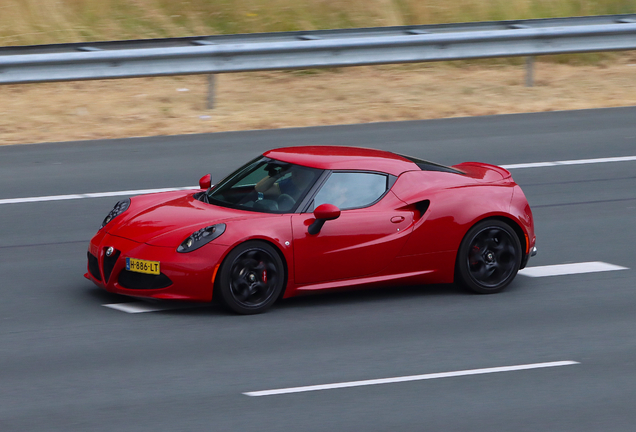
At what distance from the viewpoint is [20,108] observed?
1680 cm

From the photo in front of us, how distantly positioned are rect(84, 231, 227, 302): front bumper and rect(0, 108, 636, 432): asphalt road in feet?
0.73

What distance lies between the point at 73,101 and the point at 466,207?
32.3ft

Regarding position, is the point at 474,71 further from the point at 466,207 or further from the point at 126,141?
the point at 466,207

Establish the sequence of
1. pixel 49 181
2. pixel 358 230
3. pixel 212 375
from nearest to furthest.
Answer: pixel 212 375 → pixel 358 230 → pixel 49 181

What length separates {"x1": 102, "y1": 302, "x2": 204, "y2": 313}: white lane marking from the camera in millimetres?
8562

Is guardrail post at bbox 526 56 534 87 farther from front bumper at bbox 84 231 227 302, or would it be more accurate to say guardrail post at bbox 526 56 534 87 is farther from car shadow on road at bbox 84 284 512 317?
front bumper at bbox 84 231 227 302

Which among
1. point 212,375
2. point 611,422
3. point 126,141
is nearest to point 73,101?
point 126,141

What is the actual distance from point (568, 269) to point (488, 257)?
1215 millimetres

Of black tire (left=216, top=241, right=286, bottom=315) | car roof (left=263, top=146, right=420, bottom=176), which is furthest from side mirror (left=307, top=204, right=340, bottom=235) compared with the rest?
car roof (left=263, top=146, right=420, bottom=176)

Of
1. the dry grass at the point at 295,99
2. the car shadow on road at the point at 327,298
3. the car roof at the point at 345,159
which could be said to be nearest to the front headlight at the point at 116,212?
the car shadow on road at the point at 327,298

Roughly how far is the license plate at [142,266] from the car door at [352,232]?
42.5 inches

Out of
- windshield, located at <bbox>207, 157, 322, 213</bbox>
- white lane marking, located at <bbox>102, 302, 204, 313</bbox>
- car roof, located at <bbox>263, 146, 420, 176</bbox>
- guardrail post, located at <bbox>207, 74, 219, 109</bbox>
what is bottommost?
white lane marking, located at <bbox>102, 302, 204, 313</bbox>

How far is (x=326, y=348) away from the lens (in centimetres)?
771

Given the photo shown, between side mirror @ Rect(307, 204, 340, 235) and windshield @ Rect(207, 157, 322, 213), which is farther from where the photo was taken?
windshield @ Rect(207, 157, 322, 213)
